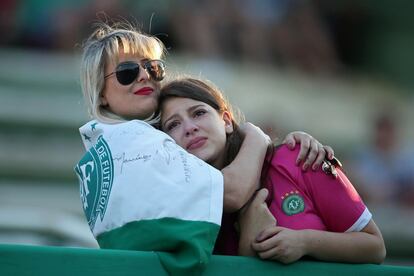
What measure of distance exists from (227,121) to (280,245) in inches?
30.9

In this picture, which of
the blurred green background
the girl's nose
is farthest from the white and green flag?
the blurred green background

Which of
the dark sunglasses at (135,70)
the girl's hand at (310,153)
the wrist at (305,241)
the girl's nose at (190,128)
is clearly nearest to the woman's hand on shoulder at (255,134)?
the girl's hand at (310,153)

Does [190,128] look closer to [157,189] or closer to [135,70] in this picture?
[135,70]

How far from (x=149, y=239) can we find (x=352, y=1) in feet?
32.5

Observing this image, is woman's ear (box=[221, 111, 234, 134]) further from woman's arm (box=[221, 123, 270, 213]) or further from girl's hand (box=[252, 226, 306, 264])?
girl's hand (box=[252, 226, 306, 264])

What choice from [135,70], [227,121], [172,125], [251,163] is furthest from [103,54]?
[251,163]

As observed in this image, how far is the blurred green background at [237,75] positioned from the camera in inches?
391

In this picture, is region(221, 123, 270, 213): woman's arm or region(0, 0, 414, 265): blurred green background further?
region(0, 0, 414, 265): blurred green background

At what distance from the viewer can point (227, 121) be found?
459cm

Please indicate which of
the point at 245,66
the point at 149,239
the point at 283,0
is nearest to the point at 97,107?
the point at 149,239

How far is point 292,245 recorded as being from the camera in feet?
13.0

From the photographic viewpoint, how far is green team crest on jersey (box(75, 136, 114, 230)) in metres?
4.01

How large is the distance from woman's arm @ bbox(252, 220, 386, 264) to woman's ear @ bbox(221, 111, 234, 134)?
2.15ft

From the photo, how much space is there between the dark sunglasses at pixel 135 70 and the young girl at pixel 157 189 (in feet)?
0.54
